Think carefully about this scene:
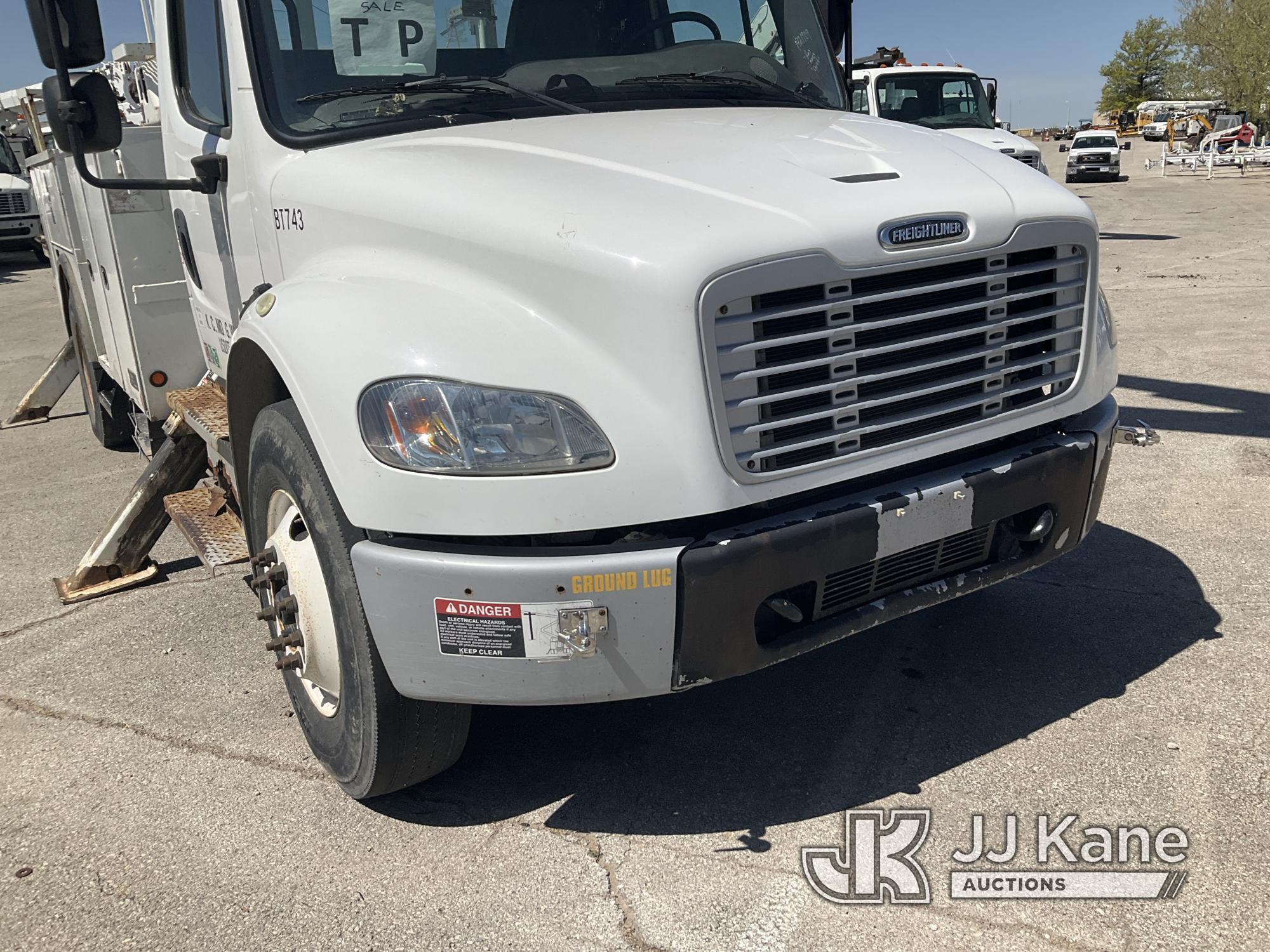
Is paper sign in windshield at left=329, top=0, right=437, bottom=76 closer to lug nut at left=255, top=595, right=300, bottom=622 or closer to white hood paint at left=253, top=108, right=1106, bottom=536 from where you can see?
white hood paint at left=253, top=108, right=1106, bottom=536

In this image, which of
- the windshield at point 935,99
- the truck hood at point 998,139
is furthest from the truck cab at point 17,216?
the truck hood at point 998,139

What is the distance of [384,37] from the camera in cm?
340

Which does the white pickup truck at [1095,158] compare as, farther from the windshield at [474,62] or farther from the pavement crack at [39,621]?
the pavement crack at [39,621]

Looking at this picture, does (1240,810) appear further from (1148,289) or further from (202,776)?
(1148,289)

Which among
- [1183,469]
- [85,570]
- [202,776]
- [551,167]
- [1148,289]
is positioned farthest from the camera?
[1148,289]

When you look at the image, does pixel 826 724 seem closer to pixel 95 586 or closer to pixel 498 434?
pixel 498 434

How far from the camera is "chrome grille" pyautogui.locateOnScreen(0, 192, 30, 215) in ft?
75.9

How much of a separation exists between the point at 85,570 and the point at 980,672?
3810 mm

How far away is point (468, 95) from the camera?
3383 millimetres

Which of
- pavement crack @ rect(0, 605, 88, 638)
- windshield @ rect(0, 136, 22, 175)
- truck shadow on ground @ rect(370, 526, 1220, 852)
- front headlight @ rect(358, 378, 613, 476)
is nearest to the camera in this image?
front headlight @ rect(358, 378, 613, 476)

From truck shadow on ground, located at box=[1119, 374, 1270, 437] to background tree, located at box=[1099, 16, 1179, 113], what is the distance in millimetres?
114307

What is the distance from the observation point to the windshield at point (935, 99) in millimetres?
15438

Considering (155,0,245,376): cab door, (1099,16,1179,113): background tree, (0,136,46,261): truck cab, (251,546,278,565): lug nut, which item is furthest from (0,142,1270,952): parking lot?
(1099,16,1179,113): background tree

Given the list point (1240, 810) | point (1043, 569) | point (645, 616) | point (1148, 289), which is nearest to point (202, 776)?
point (645, 616)
